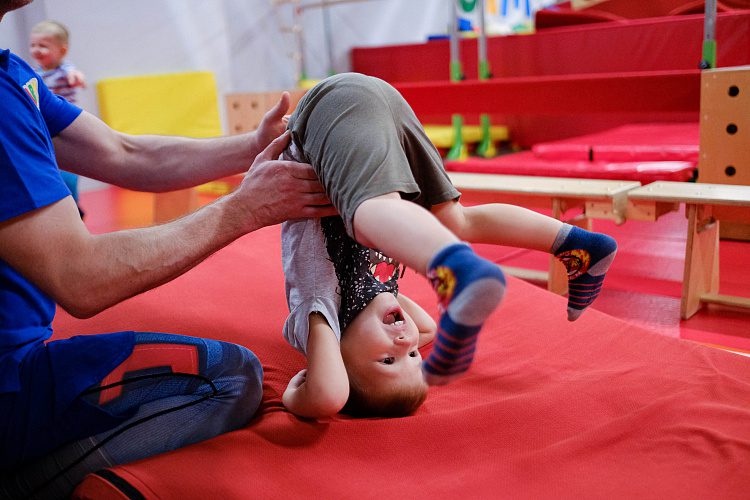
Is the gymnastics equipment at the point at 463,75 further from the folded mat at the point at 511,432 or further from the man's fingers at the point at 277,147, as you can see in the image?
the man's fingers at the point at 277,147

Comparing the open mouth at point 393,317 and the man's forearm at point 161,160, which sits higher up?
the man's forearm at point 161,160

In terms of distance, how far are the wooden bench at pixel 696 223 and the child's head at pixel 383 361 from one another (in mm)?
1528

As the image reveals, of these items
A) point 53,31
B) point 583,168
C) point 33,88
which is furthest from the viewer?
point 53,31

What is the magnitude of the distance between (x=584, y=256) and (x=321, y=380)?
72 cm

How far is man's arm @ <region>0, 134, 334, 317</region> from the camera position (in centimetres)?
137

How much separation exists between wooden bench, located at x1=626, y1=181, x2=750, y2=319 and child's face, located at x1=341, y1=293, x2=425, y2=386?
153 cm

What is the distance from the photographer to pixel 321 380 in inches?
66.2

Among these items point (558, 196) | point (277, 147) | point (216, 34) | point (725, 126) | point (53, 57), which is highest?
point (216, 34)

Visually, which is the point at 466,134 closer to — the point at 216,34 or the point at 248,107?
the point at 248,107

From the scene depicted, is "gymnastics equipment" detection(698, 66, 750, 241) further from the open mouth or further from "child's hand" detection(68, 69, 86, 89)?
"child's hand" detection(68, 69, 86, 89)

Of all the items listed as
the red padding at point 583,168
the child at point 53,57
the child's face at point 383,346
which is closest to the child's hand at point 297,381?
the child's face at point 383,346

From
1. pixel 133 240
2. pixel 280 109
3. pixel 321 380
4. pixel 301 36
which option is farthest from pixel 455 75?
pixel 133 240

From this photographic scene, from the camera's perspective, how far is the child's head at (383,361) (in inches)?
70.2

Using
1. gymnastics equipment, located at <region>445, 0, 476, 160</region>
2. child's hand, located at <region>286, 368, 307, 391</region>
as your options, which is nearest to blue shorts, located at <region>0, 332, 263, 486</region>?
child's hand, located at <region>286, 368, 307, 391</region>
